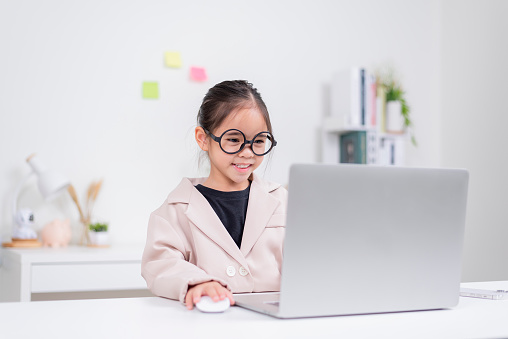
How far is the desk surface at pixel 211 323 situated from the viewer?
31.2 inches

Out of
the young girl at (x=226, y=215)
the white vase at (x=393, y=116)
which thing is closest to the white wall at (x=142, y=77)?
the white vase at (x=393, y=116)

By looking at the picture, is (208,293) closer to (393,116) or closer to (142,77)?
(142,77)

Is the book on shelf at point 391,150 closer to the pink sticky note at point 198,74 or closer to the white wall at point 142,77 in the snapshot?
the white wall at point 142,77

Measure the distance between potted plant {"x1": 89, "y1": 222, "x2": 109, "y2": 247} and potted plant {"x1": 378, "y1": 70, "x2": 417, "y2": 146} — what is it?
1.49 m

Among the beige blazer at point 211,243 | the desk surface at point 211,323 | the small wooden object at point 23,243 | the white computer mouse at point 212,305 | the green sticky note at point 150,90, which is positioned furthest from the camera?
the green sticky note at point 150,90

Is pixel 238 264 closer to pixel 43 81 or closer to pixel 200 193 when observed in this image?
pixel 200 193

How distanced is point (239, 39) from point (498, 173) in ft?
4.65

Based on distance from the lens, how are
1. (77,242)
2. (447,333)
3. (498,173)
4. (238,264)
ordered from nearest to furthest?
(447,333)
(238,264)
(77,242)
(498,173)

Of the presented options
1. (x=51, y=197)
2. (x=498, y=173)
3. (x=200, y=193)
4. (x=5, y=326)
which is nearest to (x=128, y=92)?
(x=51, y=197)

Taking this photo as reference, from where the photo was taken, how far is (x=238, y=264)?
4.01 feet

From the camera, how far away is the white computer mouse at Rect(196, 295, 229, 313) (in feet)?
3.01

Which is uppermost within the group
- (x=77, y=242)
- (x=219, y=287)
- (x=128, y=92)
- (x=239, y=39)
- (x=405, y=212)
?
(x=239, y=39)

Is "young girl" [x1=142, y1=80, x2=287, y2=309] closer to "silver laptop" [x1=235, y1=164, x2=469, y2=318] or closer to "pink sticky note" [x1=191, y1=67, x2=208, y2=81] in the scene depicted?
"silver laptop" [x1=235, y1=164, x2=469, y2=318]

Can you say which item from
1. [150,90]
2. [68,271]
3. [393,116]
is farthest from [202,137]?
[393,116]
